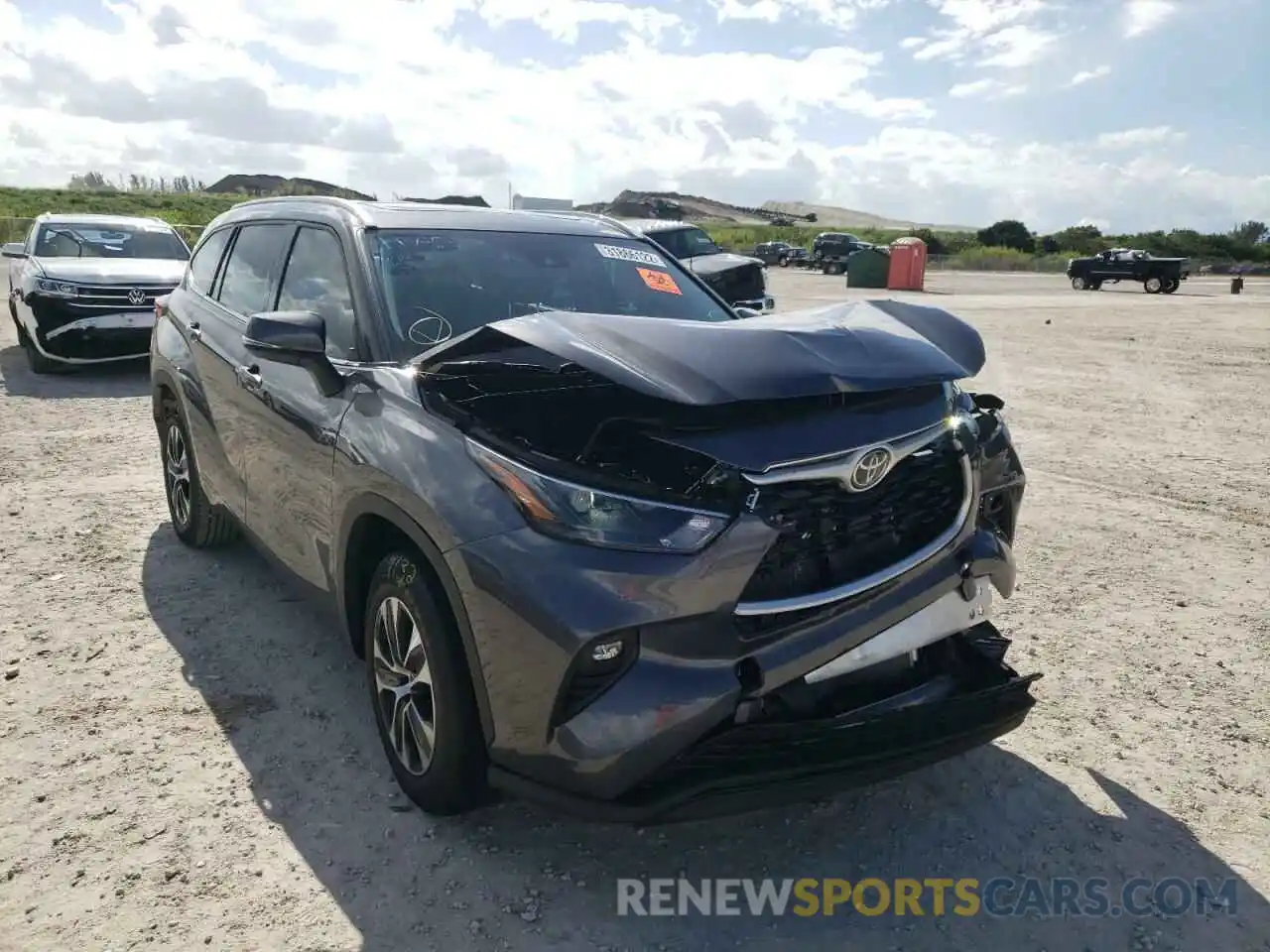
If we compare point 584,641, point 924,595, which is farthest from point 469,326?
point 924,595

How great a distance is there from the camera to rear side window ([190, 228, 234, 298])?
196 inches

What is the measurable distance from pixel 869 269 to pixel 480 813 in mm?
32203

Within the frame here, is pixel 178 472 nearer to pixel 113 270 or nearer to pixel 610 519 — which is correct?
pixel 610 519

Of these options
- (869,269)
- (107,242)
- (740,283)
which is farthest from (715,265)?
(869,269)

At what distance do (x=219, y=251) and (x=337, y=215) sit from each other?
1.57m

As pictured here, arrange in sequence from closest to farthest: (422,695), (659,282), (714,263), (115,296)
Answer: (422,695) < (659,282) < (115,296) < (714,263)

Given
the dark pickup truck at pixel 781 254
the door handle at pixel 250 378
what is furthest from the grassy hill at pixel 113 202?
the door handle at pixel 250 378

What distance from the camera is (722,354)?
2.54 meters

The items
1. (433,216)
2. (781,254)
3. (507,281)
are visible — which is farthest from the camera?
(781,254)

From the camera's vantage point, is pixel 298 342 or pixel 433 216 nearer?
pixel 298 342

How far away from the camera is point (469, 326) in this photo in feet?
11.2

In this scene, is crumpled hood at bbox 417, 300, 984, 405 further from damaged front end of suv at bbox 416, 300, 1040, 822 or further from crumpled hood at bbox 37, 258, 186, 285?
crumpled hood at bbox 37, 258, 186, 285

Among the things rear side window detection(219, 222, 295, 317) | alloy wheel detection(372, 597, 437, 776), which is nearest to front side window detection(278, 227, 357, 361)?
rear side window detection(219, 222, 295, 317)

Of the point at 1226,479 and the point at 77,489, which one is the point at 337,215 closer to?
the point at 77,489
